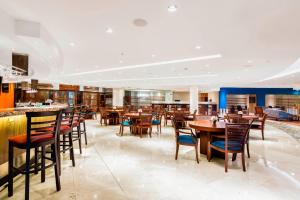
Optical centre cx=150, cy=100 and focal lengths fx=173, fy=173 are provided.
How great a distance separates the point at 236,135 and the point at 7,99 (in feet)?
25.1

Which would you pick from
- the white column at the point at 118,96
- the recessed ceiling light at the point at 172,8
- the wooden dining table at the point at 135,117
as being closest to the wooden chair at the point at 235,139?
the recessed ceiling light at the point at 172,8

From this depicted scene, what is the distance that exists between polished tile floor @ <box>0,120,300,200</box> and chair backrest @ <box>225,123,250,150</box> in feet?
1.52

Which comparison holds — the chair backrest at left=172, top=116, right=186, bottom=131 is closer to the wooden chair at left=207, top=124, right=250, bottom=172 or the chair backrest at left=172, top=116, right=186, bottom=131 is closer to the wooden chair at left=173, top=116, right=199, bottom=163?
the wooden chair at left=173, top=116, right=199, bottom=163

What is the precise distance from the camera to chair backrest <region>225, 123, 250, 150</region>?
124 inches

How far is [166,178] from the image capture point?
9.46 feet

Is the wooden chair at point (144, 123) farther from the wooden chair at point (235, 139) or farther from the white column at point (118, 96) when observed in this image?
the white column at point (118, 96)

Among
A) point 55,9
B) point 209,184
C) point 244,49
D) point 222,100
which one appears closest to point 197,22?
point 244,49

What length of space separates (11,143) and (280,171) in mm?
4431

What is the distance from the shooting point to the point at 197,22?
2.93m

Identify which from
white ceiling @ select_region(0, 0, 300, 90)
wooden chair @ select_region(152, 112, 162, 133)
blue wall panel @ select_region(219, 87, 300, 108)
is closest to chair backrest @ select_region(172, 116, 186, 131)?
white ceiling @ select_region(0, 0, 300, 90)

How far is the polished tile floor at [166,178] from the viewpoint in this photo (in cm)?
241

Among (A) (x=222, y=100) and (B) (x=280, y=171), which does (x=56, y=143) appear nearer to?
(B) (x=280, y=171)

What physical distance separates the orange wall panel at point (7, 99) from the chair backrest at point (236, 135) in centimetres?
710

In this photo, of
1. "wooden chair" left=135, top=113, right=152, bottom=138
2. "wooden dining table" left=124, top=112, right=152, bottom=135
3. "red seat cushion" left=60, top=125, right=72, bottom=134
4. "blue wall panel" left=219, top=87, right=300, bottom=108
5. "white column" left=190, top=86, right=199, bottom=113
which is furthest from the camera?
"blue wall panel" left=219, top=87, right=300, bottom=108
